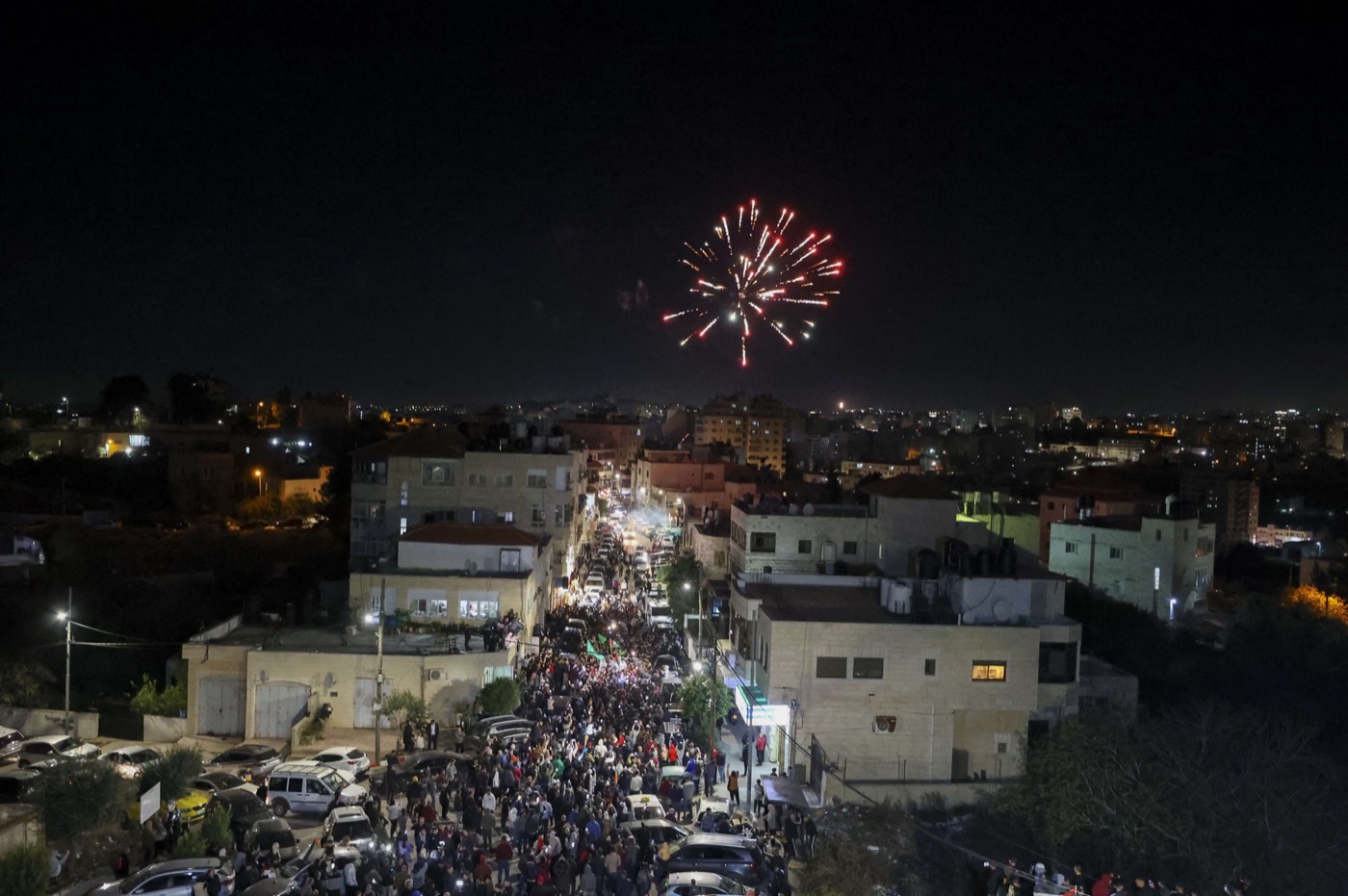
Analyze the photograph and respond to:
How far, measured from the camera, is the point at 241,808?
599 inches

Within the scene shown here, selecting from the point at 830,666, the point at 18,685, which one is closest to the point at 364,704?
the point at 18,685

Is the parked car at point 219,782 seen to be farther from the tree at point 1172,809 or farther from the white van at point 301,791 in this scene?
the tree at point 1172,809

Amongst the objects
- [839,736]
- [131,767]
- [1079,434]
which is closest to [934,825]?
[839,736]

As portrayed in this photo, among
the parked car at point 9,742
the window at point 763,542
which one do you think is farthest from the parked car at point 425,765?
the window at point 763,542

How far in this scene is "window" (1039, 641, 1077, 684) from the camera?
22.3m

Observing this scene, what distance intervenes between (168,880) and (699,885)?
259 inches

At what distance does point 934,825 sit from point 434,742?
31.3ft

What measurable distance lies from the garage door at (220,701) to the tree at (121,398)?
4932 centimetres

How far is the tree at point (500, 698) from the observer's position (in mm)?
20148

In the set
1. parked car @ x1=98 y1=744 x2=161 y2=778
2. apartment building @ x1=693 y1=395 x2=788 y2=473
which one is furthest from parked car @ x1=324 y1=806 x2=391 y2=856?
apartment building @ x1=693 y1=395 x2=788 y2=473

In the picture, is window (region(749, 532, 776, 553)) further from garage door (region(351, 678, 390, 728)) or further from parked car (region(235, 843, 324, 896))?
parked car (region(235, 843, 324, 896))

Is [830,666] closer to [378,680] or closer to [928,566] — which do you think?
[928,566]

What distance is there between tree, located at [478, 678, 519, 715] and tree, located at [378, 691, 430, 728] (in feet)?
4.10

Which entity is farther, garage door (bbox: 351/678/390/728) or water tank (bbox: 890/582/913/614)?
water tank (bbox: 890/582/913/614)
